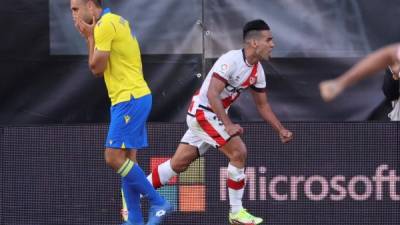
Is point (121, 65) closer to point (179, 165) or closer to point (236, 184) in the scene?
point (179, 165)

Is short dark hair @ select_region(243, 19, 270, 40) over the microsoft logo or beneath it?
over

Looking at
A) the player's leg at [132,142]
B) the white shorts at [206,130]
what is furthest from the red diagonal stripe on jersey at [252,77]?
the player's leg at [132,142]

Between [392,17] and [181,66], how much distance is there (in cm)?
188

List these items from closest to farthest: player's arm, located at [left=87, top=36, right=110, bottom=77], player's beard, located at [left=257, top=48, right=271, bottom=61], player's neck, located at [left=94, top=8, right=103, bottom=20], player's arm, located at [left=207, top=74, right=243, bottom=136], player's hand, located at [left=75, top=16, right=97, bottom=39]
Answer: player's arm, located at [left=87, top=36, right=110, bottom=77], player's hand, located at [left=75, top=16, right=97, bottom=39], player's neck, located at [left=94, top=8, right=103, bottom=20], player's arm, located at [left=207, top=74, right=243, bottom=136], player's beard, located at [left=257, top=48, right=271, bottom=61]

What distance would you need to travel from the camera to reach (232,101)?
8.65 m

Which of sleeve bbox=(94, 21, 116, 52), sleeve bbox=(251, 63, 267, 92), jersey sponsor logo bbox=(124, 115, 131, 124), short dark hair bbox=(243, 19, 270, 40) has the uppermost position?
short dark hair bbox=(243, 19, 270, 40)

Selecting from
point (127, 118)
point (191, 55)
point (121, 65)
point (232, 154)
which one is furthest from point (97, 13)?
point (232, 154)

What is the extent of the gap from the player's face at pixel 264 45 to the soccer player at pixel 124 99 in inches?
40.3

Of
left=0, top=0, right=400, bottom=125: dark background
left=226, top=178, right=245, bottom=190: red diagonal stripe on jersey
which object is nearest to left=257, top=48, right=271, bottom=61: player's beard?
left=0, top=0, right=400, bottom=125: dark background

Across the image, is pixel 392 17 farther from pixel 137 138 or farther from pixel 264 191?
pixel 137 138

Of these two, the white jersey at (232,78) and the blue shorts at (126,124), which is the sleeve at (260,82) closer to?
the white jersey at (232,78)

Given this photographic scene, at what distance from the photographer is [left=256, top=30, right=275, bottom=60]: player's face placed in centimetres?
842

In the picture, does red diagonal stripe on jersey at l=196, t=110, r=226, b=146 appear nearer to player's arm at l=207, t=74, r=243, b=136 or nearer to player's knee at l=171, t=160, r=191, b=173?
player's arm at l=207, t=74, r=243, b=136

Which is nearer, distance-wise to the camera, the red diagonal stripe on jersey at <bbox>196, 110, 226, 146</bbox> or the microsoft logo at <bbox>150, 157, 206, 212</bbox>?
the red diagonal stripe on jersey at <bbox>196, 110, 226, 146</bbox>
